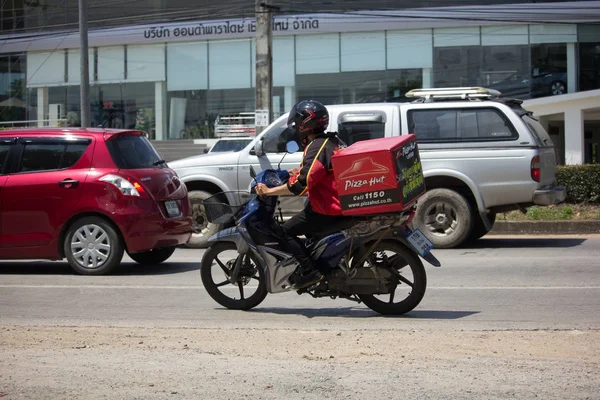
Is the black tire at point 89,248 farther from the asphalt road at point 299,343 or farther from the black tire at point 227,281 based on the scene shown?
the black tire at point 227,281

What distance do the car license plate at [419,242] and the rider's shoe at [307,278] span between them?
843mm

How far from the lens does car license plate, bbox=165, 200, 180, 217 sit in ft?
35.6

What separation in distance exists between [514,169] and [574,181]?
16.5ft

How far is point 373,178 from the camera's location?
7234 mm

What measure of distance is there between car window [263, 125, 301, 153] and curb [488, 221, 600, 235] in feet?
14.9

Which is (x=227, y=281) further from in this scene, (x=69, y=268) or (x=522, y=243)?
(x=522, y=243)

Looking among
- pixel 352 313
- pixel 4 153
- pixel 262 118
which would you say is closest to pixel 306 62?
pixel 262 118

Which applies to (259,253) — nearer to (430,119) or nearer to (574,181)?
(430,119)

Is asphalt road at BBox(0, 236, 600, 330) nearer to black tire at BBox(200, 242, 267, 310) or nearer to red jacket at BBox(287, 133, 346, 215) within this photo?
black tire at BBox(200, 242, 267, 310)

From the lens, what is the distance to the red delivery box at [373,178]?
722cm

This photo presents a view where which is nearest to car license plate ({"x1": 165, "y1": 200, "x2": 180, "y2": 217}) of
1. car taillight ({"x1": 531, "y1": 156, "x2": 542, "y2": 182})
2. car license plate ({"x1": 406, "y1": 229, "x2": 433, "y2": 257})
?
car license plate ({"x1": 406, "y1": 229, "x2": 433, "y2": 257})

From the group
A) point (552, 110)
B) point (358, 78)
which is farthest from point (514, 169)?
point (358, 78)

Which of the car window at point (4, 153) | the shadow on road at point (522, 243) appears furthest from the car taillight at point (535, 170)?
the car window at point (4, 153)

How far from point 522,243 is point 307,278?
23.8ft
